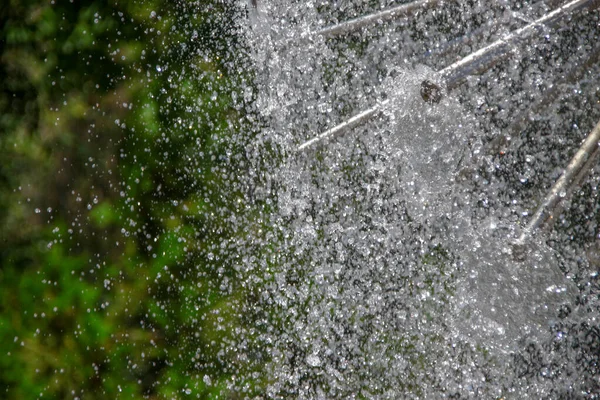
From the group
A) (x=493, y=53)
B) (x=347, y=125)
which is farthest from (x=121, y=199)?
(x=493, y=53)

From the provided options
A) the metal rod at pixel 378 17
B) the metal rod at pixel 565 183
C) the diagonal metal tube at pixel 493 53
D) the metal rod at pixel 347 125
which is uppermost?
the metal rod at pixel 378 17

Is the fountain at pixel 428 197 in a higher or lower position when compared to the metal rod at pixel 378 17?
lower

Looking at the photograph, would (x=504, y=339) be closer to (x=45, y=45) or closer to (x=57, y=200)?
(x=57, y=200)

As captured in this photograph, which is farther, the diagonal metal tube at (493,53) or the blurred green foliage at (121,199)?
the blurred green foliage at (121,199)

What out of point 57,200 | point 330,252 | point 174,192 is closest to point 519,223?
point 330,252

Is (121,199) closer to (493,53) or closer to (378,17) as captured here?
(378,17)

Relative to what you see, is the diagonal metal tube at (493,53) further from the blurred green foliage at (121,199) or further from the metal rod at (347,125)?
the blurred green foliage at (121,199)

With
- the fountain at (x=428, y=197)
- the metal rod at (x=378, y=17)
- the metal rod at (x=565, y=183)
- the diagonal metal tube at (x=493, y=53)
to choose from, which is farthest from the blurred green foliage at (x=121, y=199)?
the metal rod at (x=565, y=183)
